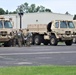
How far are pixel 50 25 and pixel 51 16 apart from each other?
2191 centimetres

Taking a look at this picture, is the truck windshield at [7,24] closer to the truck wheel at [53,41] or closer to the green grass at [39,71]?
the truck wheel at [53,41]

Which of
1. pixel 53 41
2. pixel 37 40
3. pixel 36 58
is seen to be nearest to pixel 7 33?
pixel 53 41

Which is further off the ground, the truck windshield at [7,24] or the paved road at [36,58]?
the truck windshield at [7,24]

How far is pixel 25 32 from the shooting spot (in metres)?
38.6

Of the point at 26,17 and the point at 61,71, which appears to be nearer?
the point at 61,71

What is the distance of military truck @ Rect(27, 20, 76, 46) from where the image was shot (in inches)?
1543

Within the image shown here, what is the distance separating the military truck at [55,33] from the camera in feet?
129

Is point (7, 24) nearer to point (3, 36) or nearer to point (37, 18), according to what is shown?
point (3, 36)

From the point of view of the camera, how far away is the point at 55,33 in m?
39.5

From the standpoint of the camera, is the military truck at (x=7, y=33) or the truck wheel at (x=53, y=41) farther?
the truck wheel at (x=53, y=41)

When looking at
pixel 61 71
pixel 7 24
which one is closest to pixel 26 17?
pixel 7 24

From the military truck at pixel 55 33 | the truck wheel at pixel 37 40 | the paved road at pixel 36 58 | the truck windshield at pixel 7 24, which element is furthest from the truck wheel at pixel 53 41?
the paved road at pixel 36 58

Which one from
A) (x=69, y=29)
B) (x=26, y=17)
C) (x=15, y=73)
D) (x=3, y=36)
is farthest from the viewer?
(x=26, y=17)

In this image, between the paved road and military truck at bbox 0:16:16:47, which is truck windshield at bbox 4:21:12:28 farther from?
the paved road
